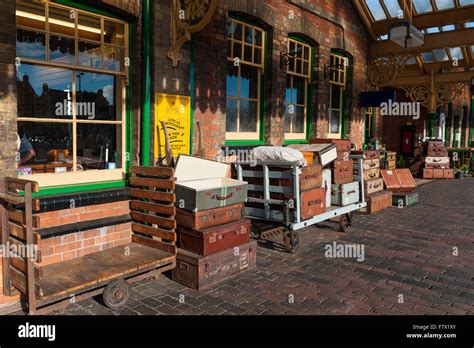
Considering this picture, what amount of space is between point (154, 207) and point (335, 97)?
311 inches

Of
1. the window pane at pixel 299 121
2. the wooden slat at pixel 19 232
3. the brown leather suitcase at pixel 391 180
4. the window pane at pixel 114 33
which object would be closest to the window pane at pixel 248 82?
the window pane at pixel 299 121

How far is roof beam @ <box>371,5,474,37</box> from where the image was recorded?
11.2 metres

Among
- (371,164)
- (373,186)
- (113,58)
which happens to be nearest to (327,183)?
(373,186)

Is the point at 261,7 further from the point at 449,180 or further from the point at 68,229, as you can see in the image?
the point at 449,180

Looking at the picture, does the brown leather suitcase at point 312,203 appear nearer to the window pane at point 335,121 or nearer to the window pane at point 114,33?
the window pane at point 114,33

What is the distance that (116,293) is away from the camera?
4.16 meters

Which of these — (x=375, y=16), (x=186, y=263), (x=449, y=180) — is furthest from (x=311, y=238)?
(x=449, y=180)

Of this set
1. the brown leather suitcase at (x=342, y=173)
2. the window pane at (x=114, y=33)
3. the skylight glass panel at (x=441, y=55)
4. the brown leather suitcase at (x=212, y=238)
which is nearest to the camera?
the brown leather suitcase at (x=212, y=238)

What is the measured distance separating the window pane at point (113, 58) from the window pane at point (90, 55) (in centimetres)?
10

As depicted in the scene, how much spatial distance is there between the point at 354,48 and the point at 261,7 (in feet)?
15.7

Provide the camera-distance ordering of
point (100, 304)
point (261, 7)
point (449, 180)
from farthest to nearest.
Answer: point (449, 180) → point (261, 7) → point (100, 304)

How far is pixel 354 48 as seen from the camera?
11844 mm

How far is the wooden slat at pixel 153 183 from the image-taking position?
188 inches

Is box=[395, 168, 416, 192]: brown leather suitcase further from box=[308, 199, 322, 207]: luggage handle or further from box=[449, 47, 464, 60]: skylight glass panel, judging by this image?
box=[449, 47, 464, 60]: skylight glass panel
